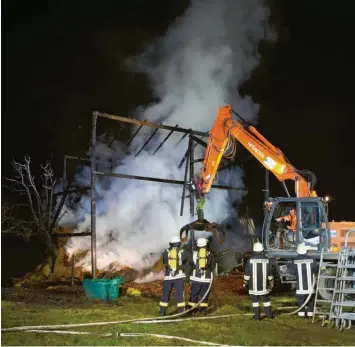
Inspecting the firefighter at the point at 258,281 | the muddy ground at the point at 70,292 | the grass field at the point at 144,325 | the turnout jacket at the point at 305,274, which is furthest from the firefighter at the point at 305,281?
the muddy ground at the point at 70,292

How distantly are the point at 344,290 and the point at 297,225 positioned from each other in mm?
2812

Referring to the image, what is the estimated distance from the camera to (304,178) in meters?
12.7

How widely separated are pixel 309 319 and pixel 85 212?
1112 cm

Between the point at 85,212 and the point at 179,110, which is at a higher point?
the point at 179,110

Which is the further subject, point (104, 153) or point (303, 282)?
point (104, 153)

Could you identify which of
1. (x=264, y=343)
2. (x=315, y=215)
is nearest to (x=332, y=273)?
(x=315, y=215)

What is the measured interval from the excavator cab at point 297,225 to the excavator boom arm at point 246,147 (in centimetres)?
56

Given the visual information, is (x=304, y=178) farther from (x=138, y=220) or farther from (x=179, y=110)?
(x=179, y=110)

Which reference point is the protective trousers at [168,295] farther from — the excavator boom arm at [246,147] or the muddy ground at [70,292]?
the excavator boom arm at [246,147]

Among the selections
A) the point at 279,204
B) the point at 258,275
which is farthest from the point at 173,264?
the point at 279,204

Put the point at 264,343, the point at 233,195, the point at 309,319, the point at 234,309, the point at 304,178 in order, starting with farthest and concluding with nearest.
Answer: the point at 233,195, the point at 304,178, the point at 234,309, the point at 309,319, the point at 264,343

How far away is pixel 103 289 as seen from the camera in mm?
11672

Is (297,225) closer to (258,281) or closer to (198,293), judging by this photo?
(258,281)

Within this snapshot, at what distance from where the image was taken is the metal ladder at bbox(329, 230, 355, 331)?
344 inches
